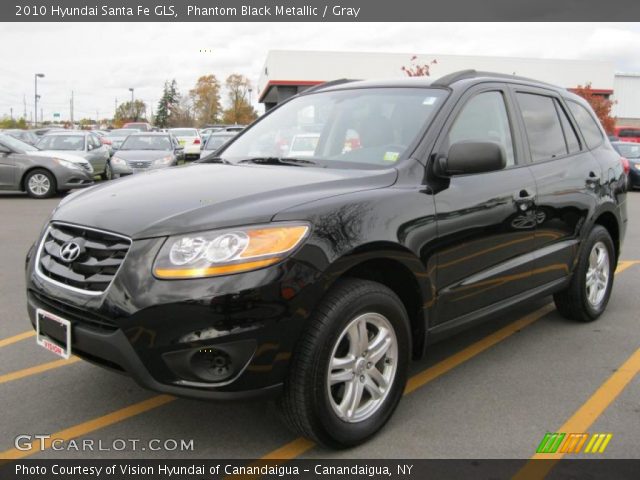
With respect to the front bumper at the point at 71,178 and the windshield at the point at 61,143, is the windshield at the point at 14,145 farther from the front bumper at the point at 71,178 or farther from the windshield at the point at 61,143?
the windshield at the point at 61,143

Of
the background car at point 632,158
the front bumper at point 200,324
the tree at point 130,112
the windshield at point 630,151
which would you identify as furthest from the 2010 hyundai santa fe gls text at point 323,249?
the tree at point 130,112

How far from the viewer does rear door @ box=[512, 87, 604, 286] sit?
13.8 ft

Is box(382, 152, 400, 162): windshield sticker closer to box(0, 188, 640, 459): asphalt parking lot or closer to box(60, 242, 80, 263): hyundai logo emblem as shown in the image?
box(0, 188, 640, 459): asphalt parking lot

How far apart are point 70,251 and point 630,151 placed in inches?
758

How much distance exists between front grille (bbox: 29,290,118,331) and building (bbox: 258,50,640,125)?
40.4 m

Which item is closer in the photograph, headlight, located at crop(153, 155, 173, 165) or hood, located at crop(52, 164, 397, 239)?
hood, located at crop(52, 164, 397, 239)

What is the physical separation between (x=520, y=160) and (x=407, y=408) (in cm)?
178

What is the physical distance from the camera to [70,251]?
2.86m

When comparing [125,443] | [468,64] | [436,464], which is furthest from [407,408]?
[468,64]

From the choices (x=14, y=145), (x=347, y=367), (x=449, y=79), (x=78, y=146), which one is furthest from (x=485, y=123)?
(x=78, y=146)

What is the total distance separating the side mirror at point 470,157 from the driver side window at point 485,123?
232mm

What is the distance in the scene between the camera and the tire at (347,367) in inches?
106
